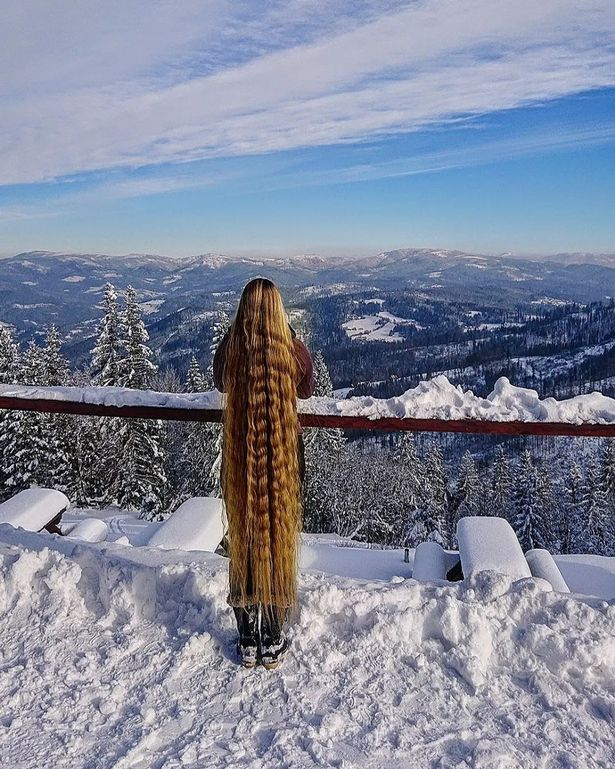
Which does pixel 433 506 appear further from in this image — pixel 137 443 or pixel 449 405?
pixel 449 405

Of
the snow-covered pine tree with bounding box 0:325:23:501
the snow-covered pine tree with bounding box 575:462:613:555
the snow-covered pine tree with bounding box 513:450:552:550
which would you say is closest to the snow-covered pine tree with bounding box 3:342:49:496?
the snow-covered pine tree with bounding box 0:325:23:501

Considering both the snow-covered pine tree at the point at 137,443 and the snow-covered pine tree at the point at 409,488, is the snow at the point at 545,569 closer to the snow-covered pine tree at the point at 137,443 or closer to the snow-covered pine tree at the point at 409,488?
the snow-covered pine tree at the point at 137,443

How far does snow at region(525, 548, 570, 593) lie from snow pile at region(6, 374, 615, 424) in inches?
48.8

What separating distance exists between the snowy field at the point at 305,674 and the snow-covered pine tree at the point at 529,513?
136ft

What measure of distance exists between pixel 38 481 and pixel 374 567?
1035 inches

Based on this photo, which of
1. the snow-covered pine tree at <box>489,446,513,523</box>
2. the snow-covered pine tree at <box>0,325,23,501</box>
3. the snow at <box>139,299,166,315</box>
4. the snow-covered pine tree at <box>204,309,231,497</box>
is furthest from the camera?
the snow-covered pine tree at <box>489,446,513,523</box>

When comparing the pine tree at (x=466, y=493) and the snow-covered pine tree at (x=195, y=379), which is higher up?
the snow-covered pine tree at (x=195, y=379)

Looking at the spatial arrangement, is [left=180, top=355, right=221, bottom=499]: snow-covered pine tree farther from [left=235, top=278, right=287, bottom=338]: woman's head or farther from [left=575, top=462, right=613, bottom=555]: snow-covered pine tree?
[left=575, top=462, right=613, bottom=555]: snow-covered pine tree

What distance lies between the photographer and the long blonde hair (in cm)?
263

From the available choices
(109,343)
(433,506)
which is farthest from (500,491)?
(109,343)

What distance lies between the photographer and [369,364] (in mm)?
156000

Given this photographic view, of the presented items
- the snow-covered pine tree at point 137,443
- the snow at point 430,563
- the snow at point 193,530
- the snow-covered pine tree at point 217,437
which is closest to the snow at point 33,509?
the snow at point 193,530

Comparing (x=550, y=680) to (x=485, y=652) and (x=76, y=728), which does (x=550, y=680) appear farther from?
(x=76, y=728)

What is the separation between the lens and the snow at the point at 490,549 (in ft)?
11.6
